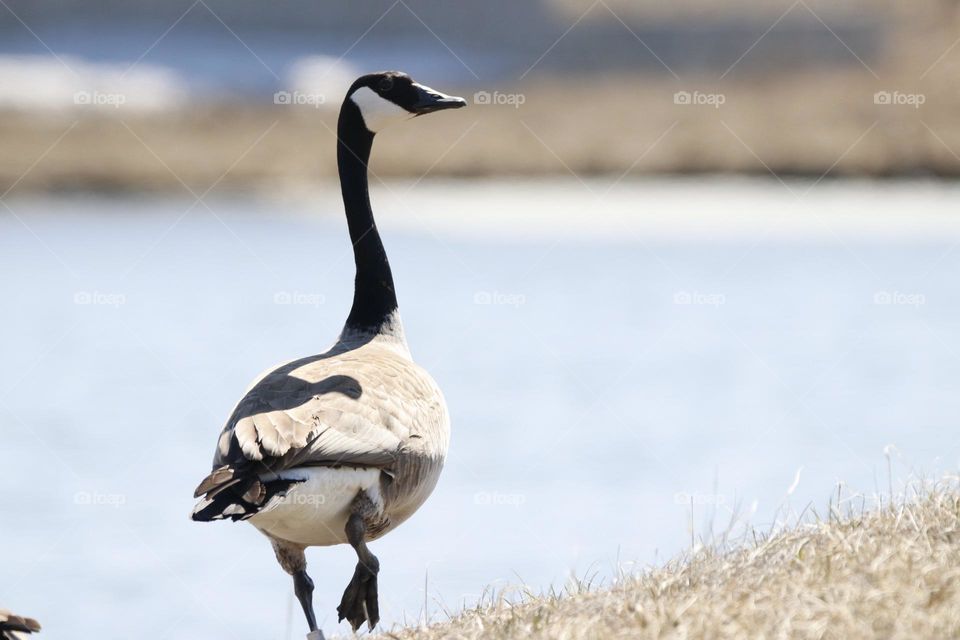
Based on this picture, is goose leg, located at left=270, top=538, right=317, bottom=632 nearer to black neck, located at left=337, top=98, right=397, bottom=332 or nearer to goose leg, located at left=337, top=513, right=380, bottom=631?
goose leg, located at left=337, top=513, right=380, bottom=631

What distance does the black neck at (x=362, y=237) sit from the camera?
6.79 metres

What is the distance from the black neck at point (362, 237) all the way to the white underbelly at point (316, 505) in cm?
152

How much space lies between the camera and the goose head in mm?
6871

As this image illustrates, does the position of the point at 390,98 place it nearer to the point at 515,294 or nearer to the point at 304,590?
the point at 304,590

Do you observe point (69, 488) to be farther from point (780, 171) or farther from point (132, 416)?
point (780, 171)

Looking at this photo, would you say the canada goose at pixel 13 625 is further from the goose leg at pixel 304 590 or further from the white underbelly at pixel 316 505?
the goose leg at pixel 304 590

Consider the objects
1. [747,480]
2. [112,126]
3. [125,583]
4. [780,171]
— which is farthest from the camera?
[112,126]

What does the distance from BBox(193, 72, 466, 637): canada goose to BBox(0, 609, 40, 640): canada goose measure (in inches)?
32.7

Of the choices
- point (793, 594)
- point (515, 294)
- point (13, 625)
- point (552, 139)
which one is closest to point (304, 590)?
point (13, 625)

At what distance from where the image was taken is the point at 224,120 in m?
28.7

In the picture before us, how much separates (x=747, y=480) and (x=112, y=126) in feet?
67.1

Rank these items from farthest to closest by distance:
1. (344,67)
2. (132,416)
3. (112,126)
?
(344,67)
(112,126)
(132,416)

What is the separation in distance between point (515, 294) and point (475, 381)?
3.85 meters

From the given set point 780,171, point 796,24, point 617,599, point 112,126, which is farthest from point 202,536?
point 796,24
